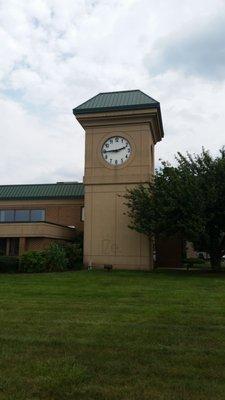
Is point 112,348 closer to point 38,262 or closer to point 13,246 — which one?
point 38,262

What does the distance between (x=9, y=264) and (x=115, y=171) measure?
9496 millimetres

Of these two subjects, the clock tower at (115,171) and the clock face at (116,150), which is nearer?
the clock tower at (115,171)

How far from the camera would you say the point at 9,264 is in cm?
3094

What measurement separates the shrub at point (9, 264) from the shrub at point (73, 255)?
3.77 metres

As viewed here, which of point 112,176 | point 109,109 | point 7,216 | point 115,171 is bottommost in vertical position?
point 7,216

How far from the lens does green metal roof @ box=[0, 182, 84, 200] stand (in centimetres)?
4097

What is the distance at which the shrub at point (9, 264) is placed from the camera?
30.8m

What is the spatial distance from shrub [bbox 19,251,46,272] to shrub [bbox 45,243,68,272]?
0.34 meters

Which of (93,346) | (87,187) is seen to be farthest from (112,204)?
(93,346)

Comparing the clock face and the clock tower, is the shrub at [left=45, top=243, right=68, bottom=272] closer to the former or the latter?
the clock tower

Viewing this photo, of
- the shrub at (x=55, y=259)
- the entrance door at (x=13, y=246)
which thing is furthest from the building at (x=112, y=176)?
the shrub at (x=55, y=259)

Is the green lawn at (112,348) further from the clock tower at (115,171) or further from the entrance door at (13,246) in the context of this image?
the entrance door at (13,246)

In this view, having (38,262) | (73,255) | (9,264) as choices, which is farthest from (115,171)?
(9,264)

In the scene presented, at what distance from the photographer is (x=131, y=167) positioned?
33781mm
